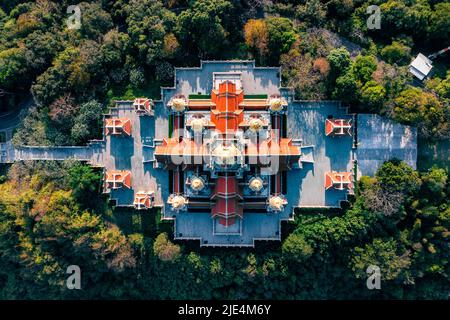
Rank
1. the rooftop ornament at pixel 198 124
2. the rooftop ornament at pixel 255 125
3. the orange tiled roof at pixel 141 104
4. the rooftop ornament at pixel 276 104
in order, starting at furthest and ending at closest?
1. the orange tiled roof at pixel 141 104
2. the rooftop ornament at pixel 276 104
3. the rooftop ornament at pixel 198 124
4. the rooftop ornament at pixel 255 125

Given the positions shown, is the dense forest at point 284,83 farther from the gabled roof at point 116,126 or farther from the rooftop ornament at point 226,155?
the rooftop ornament at point 226,155

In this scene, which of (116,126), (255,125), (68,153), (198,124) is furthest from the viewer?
(68,153)

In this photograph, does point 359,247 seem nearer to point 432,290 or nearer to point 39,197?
point 432,290

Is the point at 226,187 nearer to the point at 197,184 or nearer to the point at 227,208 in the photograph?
the point at 227,208

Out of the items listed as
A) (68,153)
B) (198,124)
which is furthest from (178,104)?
(68,153)

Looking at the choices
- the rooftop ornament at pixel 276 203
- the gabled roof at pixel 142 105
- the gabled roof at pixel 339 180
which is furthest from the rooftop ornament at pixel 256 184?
the gabled roof at pixel 142 105

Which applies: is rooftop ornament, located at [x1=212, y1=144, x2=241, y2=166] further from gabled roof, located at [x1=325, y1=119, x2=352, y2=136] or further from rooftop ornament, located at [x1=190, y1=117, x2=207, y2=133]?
gabled roof, located at [x1=325, y1=119, x2=352, y2=136]

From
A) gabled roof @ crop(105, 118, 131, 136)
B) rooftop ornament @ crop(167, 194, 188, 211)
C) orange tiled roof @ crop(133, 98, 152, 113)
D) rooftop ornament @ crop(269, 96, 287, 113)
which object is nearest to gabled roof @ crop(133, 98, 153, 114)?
orange tiled roof @ crop(133, 98, 152, 113)
